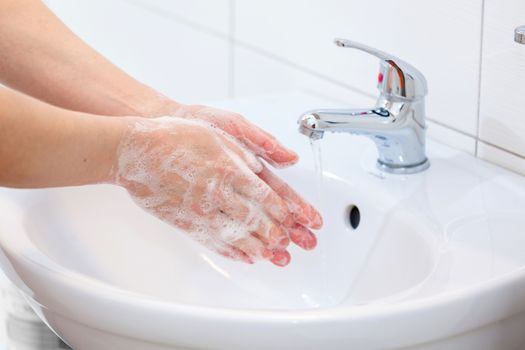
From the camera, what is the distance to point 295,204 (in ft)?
3.01

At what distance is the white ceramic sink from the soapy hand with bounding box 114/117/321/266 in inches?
2.8

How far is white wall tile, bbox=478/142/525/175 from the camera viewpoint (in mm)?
983

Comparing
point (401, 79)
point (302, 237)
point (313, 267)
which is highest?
point (401, 79)

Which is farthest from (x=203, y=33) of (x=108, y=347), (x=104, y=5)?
(x=108, y=347)

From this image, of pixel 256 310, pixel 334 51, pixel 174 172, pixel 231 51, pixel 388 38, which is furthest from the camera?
pixel 231 51

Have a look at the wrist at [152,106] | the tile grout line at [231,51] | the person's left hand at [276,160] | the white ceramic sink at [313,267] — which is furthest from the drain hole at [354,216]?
the tile grout line at [231,51]

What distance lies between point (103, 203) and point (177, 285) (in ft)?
0.41

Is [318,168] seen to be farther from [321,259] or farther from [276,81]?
[276,81]

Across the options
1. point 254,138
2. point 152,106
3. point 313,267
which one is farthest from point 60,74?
point 313,267

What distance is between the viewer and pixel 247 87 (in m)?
1.41

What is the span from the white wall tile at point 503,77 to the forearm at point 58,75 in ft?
1.06

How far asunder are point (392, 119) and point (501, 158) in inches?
4.9

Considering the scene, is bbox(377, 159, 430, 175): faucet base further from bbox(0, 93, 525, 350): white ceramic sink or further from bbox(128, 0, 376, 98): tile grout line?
bbox(128, 0, 376, 98): tile grout line

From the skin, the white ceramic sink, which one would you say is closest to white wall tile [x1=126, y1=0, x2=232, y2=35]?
the white ceramic sink
